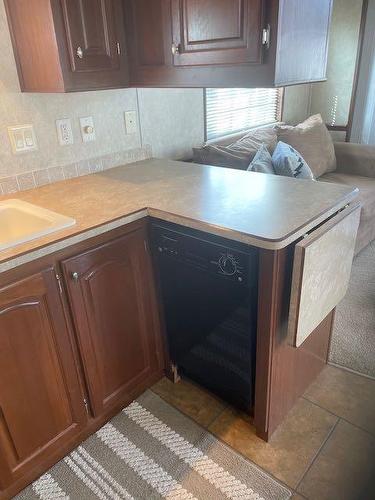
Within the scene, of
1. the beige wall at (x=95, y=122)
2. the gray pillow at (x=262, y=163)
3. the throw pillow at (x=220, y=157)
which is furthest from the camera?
the throw pillow at (x=220, y=157)

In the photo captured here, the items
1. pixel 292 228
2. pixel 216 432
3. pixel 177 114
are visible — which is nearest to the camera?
pixel 292 228

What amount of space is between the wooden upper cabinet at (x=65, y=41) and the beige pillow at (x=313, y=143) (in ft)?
6.41

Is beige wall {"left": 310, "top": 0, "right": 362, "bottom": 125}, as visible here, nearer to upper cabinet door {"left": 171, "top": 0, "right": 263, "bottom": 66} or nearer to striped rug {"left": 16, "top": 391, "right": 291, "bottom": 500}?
upper cabinet door {"left": 171, "top": 0, "right": 263, "bottom": 66}

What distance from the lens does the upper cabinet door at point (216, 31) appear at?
1.38 metres

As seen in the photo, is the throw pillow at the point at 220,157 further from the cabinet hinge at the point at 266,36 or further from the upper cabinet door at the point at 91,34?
the cabinet hinge at the point at 266,36

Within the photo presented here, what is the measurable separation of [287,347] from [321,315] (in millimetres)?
186

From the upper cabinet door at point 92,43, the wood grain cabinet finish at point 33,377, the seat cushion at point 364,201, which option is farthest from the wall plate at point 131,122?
the seat cushion at point 364,201

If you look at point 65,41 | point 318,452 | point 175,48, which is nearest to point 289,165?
point 175,48

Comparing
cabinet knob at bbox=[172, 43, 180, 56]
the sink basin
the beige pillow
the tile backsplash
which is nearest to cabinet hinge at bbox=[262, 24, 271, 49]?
cabinet knob at bbox=[172, 43, 180, 56]

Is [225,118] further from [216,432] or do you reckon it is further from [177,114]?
[216,432]

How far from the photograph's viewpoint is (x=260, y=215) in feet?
4.60

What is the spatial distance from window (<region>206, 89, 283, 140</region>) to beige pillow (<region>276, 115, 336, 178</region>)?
395 mm

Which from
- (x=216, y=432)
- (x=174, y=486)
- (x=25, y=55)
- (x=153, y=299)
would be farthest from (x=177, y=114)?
(x=174, y=486)

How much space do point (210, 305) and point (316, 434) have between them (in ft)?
2.45
